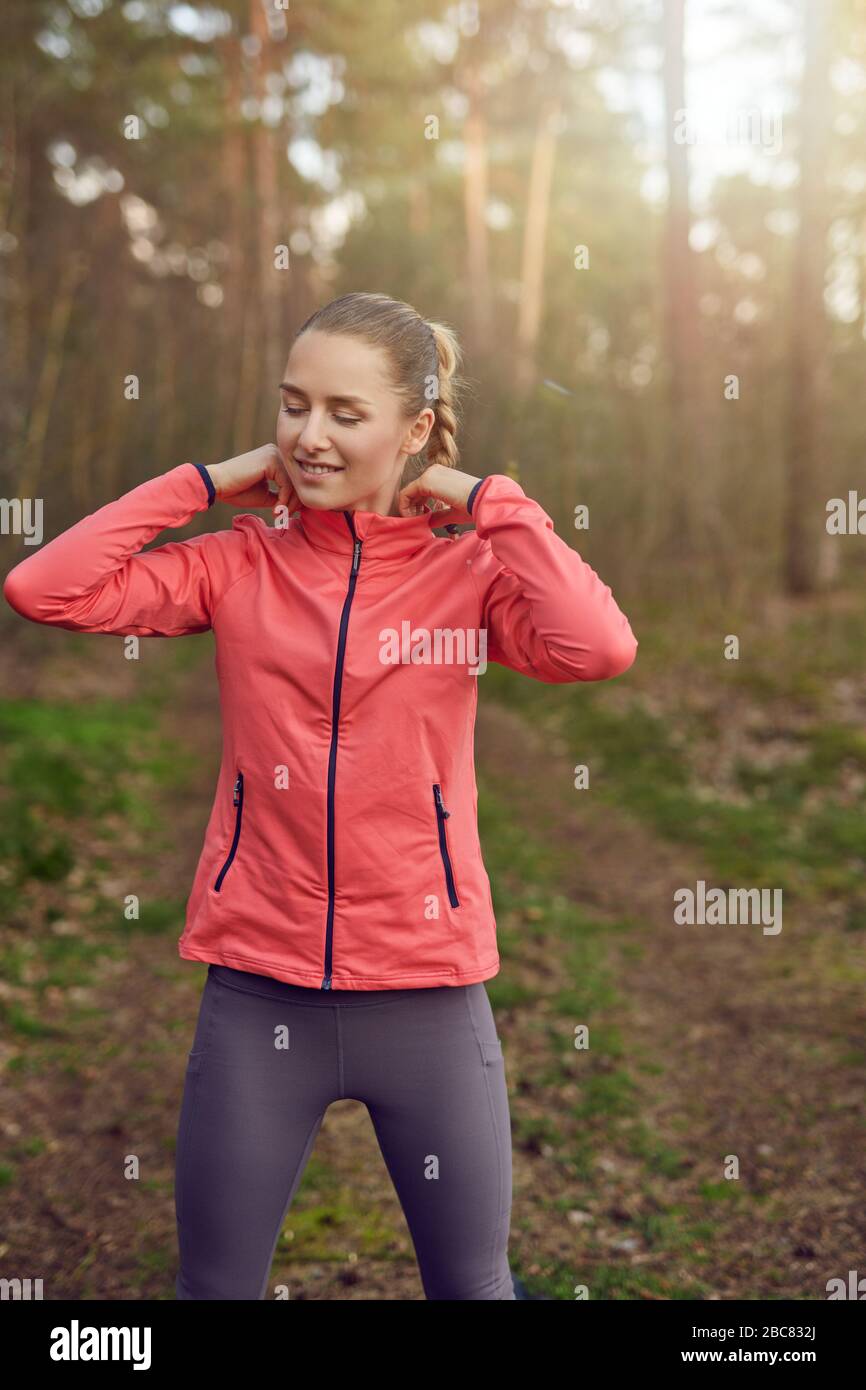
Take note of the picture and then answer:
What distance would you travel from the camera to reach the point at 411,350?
2.21 m

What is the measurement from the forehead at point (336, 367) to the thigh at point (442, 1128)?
1.08 metres

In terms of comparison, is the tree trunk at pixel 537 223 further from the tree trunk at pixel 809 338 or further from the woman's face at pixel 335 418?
the woman's face at pixel 335 418

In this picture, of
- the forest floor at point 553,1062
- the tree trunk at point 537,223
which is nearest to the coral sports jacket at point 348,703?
the forest floor at point 553,1062

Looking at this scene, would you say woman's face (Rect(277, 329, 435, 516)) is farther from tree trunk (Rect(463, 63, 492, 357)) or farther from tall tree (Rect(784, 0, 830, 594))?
tree trunk (Rect(463, 63, 492, 357))

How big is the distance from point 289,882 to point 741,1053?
3428 mm

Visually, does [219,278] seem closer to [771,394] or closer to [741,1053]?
[771,394]

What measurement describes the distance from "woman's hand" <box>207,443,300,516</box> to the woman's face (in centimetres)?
7

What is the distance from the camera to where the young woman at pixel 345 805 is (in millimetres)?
2053

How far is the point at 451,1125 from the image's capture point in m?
2.05

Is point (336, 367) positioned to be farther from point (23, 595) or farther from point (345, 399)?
point (23, 595)

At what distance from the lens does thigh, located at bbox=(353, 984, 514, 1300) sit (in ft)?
6.74

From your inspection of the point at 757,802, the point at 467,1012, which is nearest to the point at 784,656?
the point at 757,802

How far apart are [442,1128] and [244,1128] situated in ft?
1.11

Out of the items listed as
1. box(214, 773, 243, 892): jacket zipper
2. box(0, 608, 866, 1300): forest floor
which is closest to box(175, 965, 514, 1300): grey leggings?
box(214, 773, 243, 892): jacket zipper
